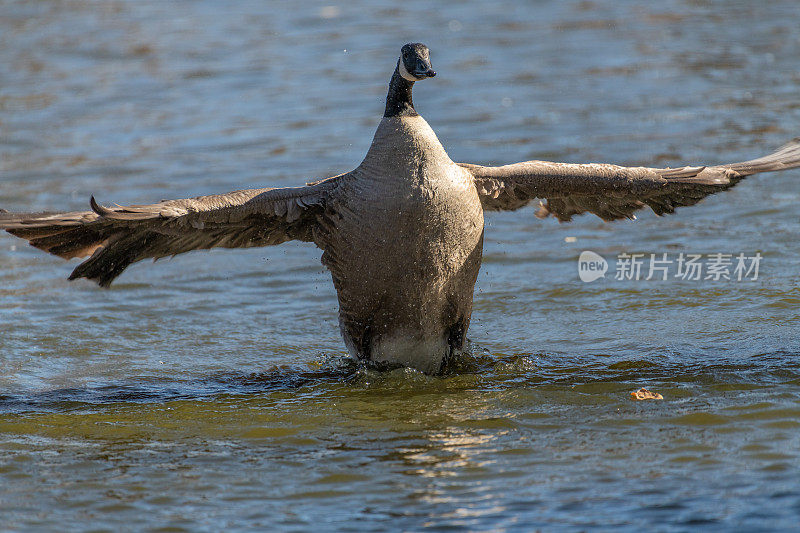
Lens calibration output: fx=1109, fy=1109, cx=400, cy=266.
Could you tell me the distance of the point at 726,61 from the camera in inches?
755

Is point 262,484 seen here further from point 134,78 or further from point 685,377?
Result: point 134,78

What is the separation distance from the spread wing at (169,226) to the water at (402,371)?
120 cm

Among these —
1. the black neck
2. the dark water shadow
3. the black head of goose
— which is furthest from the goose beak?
the dark water shadow

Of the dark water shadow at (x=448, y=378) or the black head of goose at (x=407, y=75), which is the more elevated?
the black head of goose at (x=407, y=75)

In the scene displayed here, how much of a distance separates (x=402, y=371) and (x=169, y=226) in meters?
2.23

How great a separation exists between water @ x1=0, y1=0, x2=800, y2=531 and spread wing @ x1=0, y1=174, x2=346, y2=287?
1200 mm

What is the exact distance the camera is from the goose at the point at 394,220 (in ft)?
26.3

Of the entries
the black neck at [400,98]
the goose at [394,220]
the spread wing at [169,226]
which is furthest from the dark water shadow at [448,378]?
the black neck at [400,98]

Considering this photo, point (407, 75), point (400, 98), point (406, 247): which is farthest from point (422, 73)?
point (406, 247)

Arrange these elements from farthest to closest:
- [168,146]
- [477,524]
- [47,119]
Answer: [47,119] → [168,146] → [477,524]

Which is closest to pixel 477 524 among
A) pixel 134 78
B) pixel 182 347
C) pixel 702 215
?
pixel 182 347

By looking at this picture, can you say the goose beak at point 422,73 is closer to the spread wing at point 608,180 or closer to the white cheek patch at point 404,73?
the white cheek patch at point 404,73

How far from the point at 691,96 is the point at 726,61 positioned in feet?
6.57

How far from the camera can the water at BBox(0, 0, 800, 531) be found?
6.80 m
